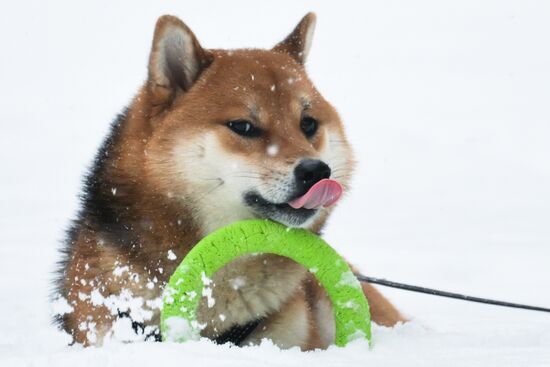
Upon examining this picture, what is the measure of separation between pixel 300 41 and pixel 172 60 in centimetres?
87

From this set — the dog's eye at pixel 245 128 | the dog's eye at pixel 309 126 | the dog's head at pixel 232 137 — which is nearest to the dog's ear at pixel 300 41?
the dog's head at pixel 232 137

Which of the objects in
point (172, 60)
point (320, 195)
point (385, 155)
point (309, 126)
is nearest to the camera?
point (320, 195)

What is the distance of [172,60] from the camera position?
378 cm

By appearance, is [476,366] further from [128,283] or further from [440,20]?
[440,20]

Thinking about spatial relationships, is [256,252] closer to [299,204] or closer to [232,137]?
[299,204]

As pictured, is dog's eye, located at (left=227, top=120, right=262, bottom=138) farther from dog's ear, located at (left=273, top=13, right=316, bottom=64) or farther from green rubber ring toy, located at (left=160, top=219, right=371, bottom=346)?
dog's ear, located at (left=273, top=13, right=316, bottom=64)

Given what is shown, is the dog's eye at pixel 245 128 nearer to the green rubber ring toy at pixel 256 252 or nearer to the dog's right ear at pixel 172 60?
the dog's right ear at pixel 172 60

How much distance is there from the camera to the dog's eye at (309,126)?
3.85 metres

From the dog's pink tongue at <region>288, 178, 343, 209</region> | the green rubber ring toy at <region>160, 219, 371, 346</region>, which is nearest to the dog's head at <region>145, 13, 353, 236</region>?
the dog's pink tongue at <region>288, 178, 343, 209</region>

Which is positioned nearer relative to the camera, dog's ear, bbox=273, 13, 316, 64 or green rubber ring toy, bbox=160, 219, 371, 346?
green rubber ring toy, bbox=160, 219, 371, 346

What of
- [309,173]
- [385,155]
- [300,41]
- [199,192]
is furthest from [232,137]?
[385,155]

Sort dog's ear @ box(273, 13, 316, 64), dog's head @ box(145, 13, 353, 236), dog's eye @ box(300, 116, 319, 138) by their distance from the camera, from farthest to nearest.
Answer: dog's ear @ box(273, 13, 316, 64) < dog's eye @ box(300, 116, 319, 138) < dog's head @ box(145, 13, 353, 236)

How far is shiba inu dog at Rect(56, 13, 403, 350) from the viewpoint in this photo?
11.4 feet

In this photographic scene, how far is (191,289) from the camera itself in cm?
323
